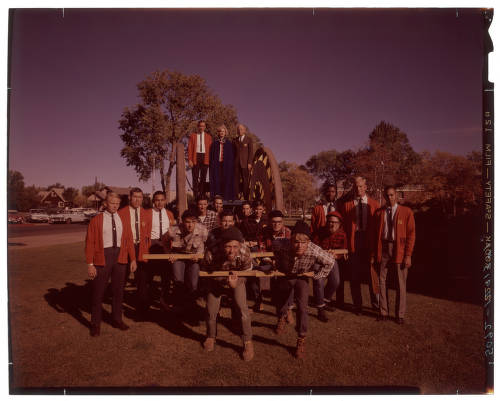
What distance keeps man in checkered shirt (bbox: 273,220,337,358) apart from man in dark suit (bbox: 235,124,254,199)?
260 centimetres

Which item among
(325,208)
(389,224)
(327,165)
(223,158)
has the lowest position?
(389,224)

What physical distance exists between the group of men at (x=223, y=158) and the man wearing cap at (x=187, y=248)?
180 centimetres

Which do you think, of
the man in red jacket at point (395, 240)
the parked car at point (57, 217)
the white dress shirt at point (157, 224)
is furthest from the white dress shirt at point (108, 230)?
the parked car at point (57, 217)

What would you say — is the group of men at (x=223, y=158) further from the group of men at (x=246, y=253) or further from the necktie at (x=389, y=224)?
the necktie at (x=389, y=224)

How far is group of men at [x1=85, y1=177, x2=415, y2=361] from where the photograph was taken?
335 cm

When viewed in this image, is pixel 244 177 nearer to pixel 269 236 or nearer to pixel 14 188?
pixel 269 236

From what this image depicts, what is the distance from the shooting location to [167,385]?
9.54ft

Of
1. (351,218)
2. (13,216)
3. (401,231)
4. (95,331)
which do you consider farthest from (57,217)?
(401,231)

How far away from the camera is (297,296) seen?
3357 mm

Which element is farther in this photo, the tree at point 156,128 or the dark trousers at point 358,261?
the tree at point 156,128

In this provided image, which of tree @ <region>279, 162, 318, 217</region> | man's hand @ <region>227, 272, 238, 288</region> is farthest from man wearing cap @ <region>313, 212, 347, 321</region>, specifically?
tree @ <region>279, 162, 318, 217</region>

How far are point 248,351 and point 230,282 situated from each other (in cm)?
84

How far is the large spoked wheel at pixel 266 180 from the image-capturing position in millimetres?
5191

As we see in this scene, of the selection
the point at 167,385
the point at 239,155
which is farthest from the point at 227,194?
the point at 167,385
